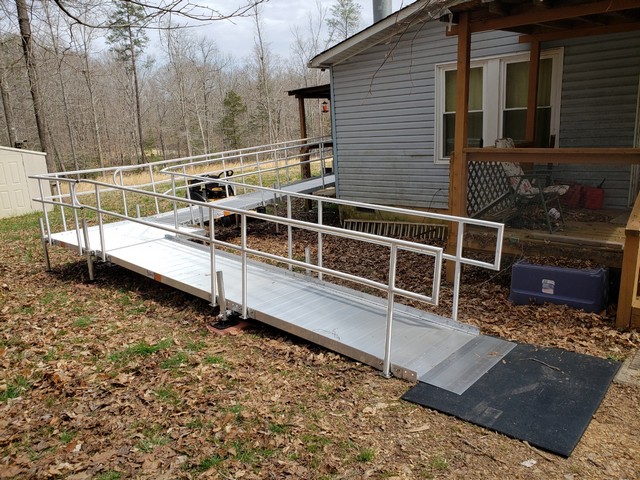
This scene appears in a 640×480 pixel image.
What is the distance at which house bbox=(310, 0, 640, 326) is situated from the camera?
5.89 m

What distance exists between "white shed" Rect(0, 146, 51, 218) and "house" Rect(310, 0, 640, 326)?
9.11 m

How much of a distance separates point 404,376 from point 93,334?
11.2ft

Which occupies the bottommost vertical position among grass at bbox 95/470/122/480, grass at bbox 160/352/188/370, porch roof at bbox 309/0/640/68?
grass at bbox 160/352/188/370

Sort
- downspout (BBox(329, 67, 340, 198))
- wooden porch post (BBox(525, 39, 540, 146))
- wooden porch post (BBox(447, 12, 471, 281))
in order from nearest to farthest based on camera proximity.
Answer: wooden porch post (BBox(447, 12, 471, 281))
wooden porch post (BBox(525, 39, 540, 146))
downspout (BBox(329, 67, 340, 198))

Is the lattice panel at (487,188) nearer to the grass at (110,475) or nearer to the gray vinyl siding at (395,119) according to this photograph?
the gray vinyl siding at (395,119)

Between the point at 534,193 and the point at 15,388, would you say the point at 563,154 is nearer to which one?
the point at 534,193

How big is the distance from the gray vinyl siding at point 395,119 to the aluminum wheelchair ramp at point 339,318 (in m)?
4.32

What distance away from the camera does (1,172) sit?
13.7m

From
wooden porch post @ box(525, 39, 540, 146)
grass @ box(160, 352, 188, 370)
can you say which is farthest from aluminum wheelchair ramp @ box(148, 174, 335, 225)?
wooden porch post @ box(525, 39, 540, 146)

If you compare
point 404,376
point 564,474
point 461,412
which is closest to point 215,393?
point 404,376

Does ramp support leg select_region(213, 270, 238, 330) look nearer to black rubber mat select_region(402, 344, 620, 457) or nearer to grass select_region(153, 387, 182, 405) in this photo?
grass select_region(153, 387, 182, 405)

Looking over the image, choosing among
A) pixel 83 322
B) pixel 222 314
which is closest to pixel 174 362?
pixel 222 314

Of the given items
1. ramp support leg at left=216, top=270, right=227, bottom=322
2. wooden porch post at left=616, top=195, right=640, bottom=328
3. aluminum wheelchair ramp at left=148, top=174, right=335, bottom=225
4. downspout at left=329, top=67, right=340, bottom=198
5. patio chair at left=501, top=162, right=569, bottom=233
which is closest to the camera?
wooden porch post at left=616, top=195, right=640, bottom=328

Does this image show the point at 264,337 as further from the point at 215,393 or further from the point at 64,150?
the point at 64,150
